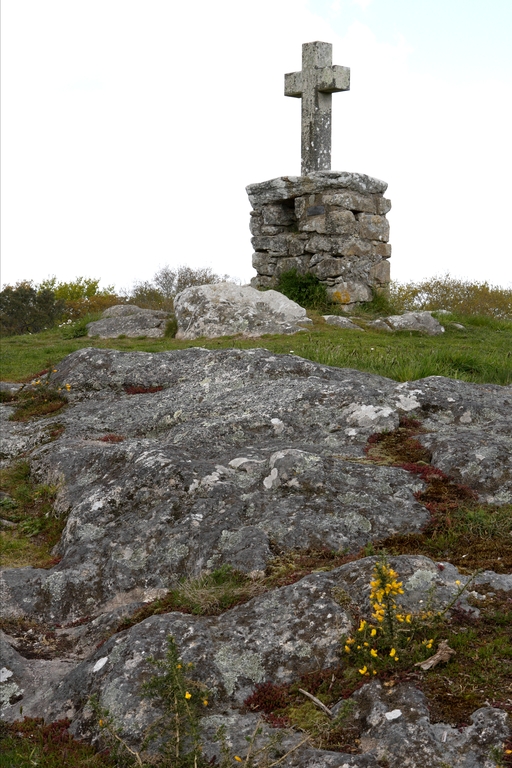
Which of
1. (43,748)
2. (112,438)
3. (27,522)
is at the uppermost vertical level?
(112,438)

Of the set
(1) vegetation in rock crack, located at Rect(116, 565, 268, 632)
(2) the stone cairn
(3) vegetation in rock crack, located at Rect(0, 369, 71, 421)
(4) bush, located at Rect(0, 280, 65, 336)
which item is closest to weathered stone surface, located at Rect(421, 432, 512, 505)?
(1) vegetation in rock crack, located at Rect(116, 565, 268, 632)

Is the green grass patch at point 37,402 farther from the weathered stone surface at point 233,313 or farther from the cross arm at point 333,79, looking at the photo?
the cross arm at point 333,79

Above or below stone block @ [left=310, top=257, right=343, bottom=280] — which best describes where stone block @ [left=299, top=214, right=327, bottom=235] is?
above

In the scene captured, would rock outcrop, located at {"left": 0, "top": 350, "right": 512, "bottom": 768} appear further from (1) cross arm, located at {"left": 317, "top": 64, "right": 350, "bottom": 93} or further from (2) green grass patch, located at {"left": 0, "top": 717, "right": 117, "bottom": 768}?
(1) cross arm, located at {"left": 317, "top": 64, "right": 350, "bottom": 93}

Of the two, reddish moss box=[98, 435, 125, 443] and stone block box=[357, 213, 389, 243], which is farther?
stone block box=[357, 213, 389, 243]

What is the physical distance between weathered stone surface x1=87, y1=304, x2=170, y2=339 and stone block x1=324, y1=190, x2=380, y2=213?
16.0 feet

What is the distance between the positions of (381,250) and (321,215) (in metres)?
1.86

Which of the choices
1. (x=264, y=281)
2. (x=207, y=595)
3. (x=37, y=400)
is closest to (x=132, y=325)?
(x=264, y=281)

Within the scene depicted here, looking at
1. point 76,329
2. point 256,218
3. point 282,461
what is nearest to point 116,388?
point 282,461

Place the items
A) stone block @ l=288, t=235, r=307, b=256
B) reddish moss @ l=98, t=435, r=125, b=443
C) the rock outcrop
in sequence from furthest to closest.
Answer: stone block @ l=288, t=235, r=307, b=256
reddish moss @ l=98, t=435, r=125, b=443
the rock outcrop

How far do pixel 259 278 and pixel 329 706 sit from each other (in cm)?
1716

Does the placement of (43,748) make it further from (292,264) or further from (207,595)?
(292,264)

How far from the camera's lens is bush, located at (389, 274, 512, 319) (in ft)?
95.0

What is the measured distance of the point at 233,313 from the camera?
16.5 m
